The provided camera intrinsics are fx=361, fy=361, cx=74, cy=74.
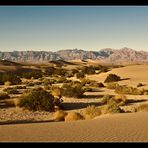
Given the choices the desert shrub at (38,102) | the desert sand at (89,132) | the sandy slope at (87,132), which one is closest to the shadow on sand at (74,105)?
the desert shrub at (38,102)

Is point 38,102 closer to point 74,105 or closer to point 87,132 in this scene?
point 74,105

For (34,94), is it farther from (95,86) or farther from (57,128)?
(95,86)

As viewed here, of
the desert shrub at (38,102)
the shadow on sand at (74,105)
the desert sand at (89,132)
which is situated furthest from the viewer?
the shadow on sand at (74,105)

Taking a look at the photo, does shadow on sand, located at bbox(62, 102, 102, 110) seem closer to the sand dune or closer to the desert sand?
the desert sand

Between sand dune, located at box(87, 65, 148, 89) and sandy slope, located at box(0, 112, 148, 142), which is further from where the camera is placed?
sand dune, located at box(87, 65, 148, 89)

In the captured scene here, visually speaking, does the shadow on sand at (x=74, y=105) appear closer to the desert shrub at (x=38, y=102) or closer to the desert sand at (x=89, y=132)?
the desert shrub at (x=38, y=102)

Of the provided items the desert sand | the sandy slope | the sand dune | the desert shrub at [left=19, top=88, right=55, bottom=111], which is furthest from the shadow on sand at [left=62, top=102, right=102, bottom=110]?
the sand dune

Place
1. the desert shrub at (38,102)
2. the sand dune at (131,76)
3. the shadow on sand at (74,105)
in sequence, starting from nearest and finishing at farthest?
the desert shrub at (38,102), the shadow on sand at (74,105), the sand dune at (131,76)

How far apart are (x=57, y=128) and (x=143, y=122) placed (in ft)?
10.9

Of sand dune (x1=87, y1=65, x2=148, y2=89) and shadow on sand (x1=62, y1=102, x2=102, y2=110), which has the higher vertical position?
sand dune (x1=87, y1=65, x2=148, y2=89)

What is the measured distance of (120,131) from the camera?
38.5 feet

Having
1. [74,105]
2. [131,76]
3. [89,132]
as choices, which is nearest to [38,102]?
[74,105]
